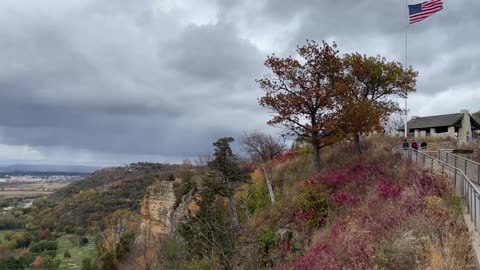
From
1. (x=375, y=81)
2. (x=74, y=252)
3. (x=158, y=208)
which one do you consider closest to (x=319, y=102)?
(x=375, y=81)

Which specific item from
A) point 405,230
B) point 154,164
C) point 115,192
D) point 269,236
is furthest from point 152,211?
point 154,164

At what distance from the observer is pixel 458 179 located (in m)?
15.5

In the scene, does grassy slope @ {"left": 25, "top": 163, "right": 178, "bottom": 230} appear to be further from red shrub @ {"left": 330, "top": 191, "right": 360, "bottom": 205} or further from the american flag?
red shrub @ {"left": 330, "top": 191, "right": 360, "bottom": 205}

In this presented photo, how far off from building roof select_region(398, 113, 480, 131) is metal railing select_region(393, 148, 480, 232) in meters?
34.2

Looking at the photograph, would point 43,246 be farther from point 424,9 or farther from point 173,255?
point 424,9

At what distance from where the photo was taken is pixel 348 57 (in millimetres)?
33750

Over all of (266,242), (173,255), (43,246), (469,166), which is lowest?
(43,246)

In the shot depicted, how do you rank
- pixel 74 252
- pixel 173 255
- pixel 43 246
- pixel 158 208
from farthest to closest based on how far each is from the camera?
pixel 43 246 < pixel 74 252 < pixel 158 208 < pixel 173 255

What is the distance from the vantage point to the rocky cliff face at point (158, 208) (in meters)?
58.0

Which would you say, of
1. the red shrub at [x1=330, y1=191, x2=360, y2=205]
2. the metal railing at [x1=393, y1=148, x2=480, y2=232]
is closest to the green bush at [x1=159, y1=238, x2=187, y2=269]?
the red shrub at [x1=330, y1=191, x2=360, y2=205]

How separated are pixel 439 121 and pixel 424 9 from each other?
1317 inches

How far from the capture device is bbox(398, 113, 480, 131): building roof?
58.8 metres

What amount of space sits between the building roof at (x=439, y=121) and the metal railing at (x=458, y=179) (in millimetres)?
34171

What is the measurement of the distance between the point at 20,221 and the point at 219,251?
462 feet
